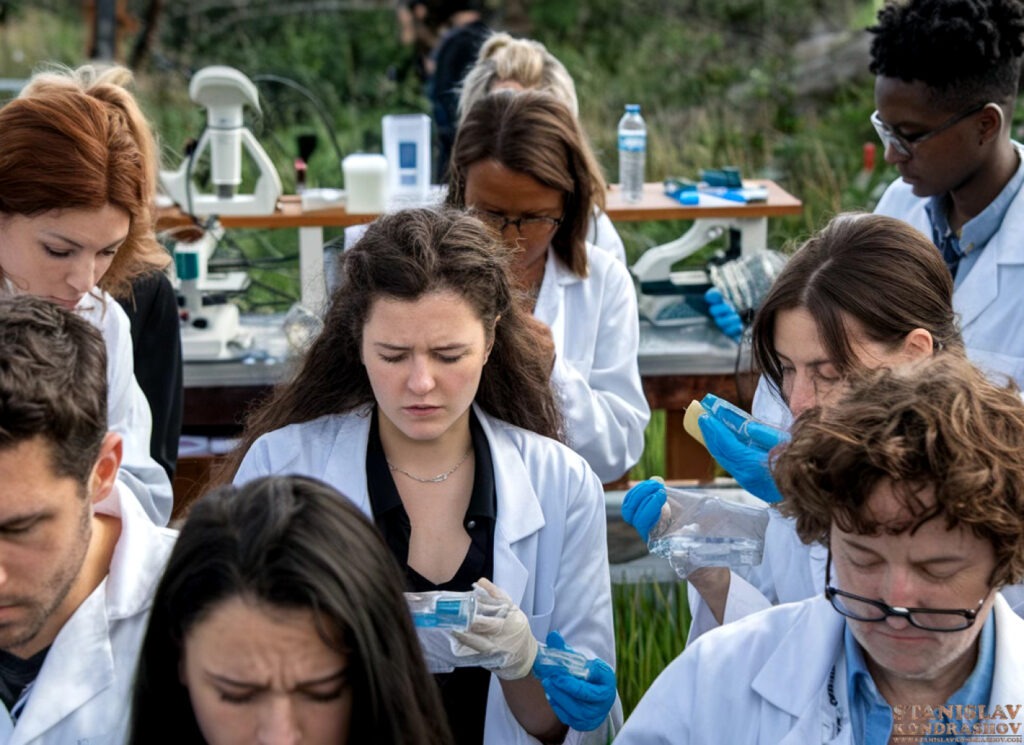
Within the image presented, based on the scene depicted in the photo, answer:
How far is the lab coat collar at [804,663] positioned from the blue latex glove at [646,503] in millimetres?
632

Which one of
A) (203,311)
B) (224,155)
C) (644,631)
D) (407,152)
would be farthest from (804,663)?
(407,152)

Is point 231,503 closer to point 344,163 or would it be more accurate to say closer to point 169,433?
point 169,433

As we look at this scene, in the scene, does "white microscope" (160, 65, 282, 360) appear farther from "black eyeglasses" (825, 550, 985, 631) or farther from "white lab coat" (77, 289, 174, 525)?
"black eyeglasses" (825, 550, 985, 631)

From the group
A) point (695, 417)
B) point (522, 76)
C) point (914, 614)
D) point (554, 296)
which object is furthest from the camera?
point (522, 76)

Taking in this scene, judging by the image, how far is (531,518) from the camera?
2.28m

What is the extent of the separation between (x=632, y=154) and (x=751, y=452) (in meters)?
2.56

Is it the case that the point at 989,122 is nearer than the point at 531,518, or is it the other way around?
the point at 531,518

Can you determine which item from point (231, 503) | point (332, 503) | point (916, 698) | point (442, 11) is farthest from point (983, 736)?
Answer: point (442, 11)

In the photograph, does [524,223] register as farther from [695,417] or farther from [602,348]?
[695,417]

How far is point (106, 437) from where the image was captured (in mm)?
1842

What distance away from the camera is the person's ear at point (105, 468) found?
1.82m

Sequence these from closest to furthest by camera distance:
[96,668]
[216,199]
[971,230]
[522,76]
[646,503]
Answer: [96,668] → [646,503] → [971,230] → [522,76] → [216,199]

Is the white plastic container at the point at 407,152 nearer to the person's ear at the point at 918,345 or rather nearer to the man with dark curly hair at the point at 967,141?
the man with dark curly hair at the point at 967,141

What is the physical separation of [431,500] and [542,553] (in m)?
0.21
